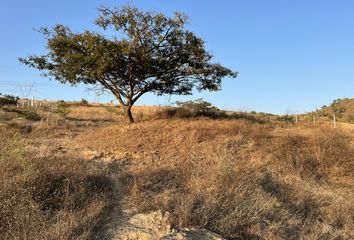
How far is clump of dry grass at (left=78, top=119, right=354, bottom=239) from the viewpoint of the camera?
6.34 meters

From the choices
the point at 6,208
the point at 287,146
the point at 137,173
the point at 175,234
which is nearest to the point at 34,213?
the point at 6,208

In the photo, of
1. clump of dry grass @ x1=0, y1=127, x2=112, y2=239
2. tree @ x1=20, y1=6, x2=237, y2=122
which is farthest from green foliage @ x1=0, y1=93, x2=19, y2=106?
clump of dry grass @ x1=0, y1=127, x2=112, y2=239

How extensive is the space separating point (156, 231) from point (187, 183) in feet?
7.79

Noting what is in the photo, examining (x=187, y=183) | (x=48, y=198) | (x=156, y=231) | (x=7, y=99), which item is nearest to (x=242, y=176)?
(x=187, y=183)

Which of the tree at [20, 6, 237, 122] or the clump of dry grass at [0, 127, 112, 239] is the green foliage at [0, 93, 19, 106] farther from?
the clump of dry grass at [0, 127, 112, 239]

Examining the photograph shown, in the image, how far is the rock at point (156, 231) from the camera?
5266mm

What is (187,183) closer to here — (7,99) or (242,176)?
(242,176)

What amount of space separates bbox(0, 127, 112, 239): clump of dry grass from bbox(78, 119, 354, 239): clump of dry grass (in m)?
0.90

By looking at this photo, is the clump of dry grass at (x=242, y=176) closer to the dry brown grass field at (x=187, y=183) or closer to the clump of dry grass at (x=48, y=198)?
the dry brown grass field at (x=187, y=183)

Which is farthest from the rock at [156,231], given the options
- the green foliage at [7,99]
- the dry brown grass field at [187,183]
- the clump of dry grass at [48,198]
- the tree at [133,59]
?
the green foliage at [7,99]

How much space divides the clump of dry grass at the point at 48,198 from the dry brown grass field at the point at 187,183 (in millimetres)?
19

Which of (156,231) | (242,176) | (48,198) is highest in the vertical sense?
(242,176)

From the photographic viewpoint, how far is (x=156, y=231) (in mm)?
5418

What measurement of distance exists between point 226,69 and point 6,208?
1367cm
